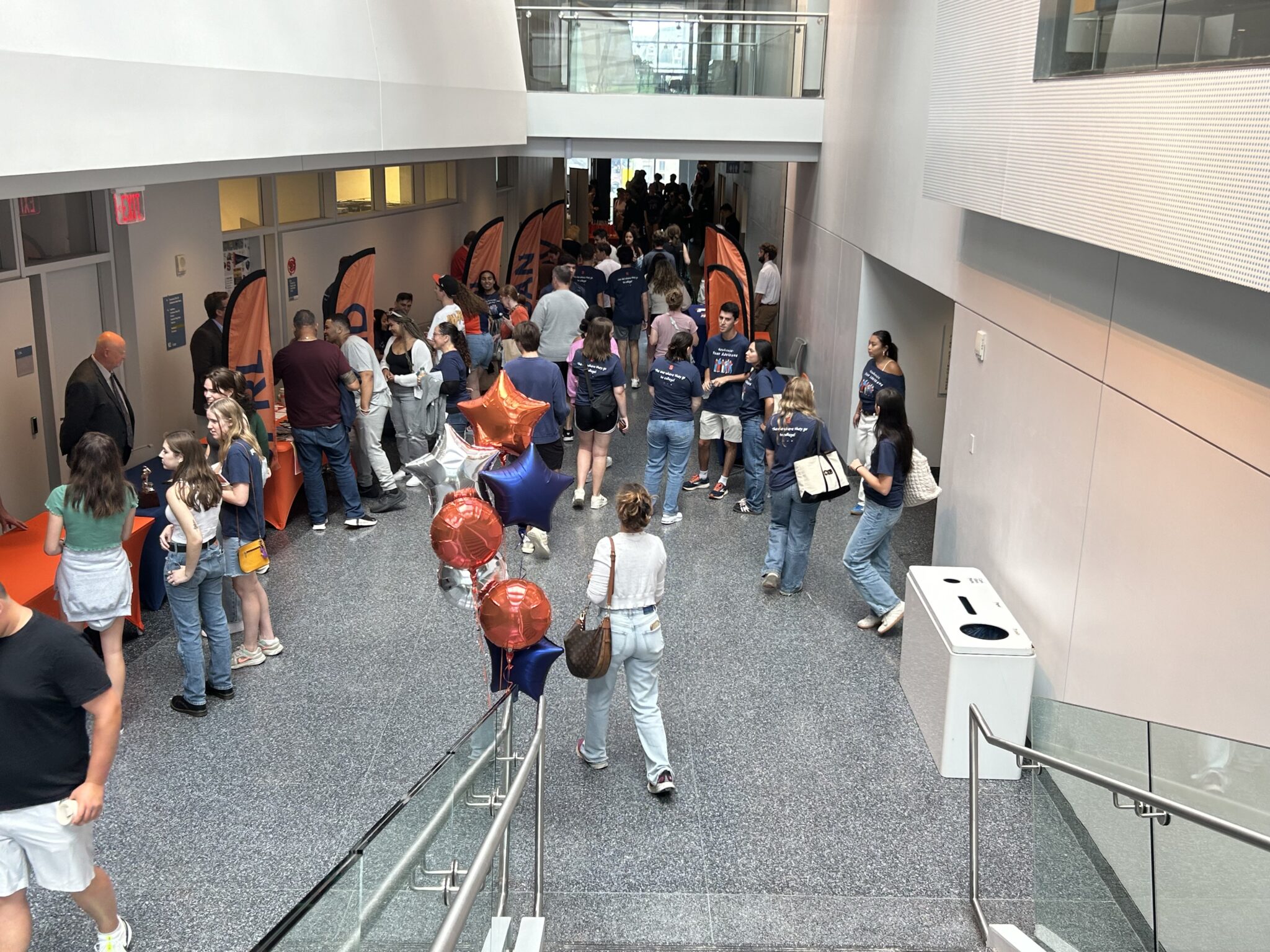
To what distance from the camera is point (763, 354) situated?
9203 millimetres

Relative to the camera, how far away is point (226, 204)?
11211 mm

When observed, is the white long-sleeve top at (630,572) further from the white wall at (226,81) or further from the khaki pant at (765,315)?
the khaki pant at (765,315)

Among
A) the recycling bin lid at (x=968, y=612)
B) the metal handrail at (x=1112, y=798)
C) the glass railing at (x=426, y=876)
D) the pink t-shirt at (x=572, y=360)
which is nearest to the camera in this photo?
the glass railing at (x=426, y=876)

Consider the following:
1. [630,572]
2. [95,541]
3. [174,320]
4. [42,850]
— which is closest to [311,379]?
[174,320]

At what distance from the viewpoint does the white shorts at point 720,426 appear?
10078 mm

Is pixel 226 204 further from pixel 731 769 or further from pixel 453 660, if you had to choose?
pixel 731 769

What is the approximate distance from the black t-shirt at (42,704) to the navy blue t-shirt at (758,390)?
244 inches

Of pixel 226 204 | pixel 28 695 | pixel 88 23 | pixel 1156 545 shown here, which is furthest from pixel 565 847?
pixel 226 204

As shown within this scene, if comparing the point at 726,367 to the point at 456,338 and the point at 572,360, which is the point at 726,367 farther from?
the point at 456,338

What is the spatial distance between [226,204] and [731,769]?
833 cm

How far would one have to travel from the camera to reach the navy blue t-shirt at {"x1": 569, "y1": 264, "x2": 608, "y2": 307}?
1474cm

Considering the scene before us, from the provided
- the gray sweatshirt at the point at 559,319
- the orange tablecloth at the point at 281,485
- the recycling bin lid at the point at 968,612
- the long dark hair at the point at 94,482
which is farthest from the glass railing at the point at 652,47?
the long dark hair at the point at 94,482

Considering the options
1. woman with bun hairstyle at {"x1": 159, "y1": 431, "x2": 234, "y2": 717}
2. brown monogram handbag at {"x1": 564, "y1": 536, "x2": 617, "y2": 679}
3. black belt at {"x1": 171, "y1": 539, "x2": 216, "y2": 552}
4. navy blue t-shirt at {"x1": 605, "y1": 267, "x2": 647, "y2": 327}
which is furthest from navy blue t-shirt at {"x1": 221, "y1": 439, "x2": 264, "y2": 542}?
navy blue t-shirt at {"x1": 605, "y1": 267, "x2": 647, "y2": 327}

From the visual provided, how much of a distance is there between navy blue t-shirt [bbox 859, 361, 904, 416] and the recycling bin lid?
2.35 m
